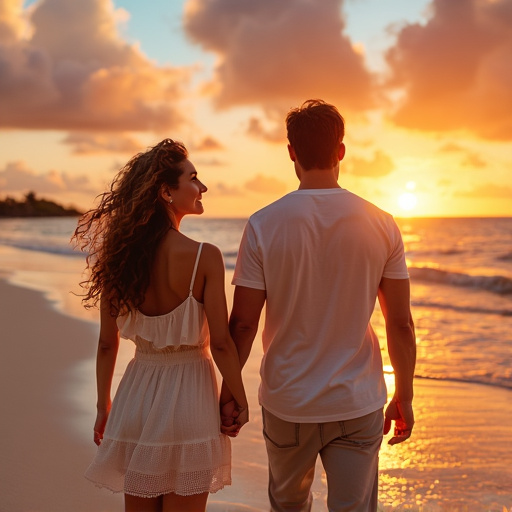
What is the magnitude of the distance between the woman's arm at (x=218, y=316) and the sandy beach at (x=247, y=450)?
1563 millimetres

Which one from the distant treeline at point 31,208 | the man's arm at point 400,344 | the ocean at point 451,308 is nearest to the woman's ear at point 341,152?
the man's arm at point 400,344

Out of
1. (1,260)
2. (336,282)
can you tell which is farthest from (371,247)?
(1,260)

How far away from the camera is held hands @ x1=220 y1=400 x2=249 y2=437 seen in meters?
Result: 2.87

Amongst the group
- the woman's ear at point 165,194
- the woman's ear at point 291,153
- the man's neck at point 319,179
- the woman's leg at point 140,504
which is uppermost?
the woman's ear at point 291,153

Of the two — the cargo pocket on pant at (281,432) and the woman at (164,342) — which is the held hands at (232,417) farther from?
the cargo pocket on pant at (281,432)

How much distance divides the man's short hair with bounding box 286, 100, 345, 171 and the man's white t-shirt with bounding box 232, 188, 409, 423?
0.14 m

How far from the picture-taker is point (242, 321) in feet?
9.18

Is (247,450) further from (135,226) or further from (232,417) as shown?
(135,226)

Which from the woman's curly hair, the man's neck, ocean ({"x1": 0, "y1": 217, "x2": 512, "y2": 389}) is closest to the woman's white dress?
the woman's curly hair

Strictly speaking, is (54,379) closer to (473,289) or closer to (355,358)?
(355,358)

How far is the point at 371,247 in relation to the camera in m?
2.63

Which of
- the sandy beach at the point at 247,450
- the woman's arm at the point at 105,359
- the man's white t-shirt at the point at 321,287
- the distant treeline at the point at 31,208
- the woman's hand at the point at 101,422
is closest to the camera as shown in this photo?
the man's white t-shirt at the point at 321,287

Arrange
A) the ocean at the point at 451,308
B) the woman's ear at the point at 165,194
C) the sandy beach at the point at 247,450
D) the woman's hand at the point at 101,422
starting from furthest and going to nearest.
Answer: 1. the ocean at the point at 451,308
2. the sandy beach at the point at 247,450
3. the woman's hand at the point at 101,422
4. the woman's ear at the point at 165,194

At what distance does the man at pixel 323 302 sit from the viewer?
8.57ft
